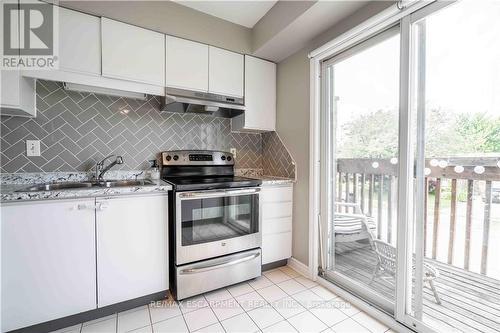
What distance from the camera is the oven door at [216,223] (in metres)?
1.74

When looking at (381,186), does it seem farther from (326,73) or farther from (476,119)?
(326,73)

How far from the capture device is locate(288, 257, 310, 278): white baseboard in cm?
218

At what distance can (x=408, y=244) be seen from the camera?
144 centimetres

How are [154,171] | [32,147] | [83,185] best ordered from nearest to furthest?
[32,147] → [83,185] → [154,171]

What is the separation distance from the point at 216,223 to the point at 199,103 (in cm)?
109

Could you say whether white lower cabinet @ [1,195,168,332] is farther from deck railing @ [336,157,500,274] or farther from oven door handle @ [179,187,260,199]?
deck railing @ [336,157,500,274]

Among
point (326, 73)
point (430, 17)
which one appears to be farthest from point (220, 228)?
point (430, 17)

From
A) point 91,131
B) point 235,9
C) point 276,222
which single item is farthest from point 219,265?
point 235,9

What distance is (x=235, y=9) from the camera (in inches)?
79.9

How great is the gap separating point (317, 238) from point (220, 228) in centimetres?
92

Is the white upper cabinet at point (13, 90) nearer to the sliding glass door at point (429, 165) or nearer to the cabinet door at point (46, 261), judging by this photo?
the cabinet door at point (46, 261)

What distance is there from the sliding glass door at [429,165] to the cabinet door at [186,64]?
4.16ft

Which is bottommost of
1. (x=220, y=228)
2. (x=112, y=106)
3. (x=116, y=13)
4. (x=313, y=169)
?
(x=220, y=228)

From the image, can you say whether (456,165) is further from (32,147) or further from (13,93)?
(32,147)
